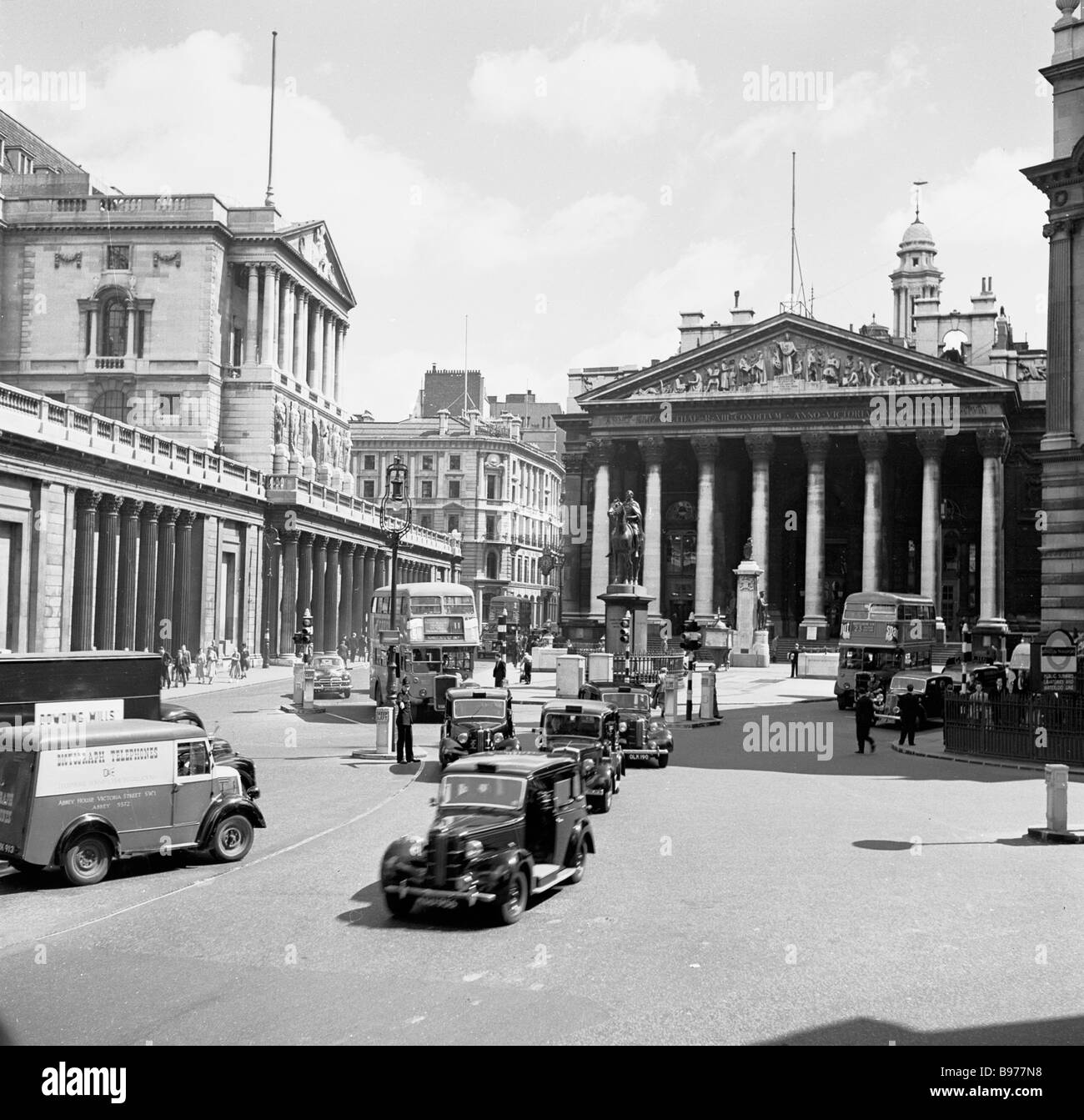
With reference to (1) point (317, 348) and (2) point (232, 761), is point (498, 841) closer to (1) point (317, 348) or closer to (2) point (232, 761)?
(2) point (232, 761)

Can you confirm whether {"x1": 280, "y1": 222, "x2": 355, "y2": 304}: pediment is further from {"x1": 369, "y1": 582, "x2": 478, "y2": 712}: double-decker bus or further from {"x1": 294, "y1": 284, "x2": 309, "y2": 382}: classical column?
{"x1": 369, "y1": 582, "x2": 478, "y2": 712}: double-decker bus

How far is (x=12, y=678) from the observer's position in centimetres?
2242

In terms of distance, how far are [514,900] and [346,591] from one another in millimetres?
66449

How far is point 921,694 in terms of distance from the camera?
37.9m

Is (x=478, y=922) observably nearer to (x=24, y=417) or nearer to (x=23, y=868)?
(x=23, y=868)

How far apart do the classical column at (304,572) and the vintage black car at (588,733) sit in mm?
45960

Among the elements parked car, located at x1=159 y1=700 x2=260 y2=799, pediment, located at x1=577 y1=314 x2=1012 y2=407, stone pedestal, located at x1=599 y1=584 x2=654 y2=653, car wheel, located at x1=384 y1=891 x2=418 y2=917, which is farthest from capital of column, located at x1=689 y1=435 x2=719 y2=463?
car wheel, located at x1=384 y1=891 x2=418 y2=917

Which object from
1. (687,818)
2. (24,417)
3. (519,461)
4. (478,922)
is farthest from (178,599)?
(519,461)

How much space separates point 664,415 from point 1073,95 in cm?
5119

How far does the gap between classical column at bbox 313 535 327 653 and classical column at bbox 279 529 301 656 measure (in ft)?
16.1

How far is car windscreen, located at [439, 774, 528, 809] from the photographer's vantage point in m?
14.4

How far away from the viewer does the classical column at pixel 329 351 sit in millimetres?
87625

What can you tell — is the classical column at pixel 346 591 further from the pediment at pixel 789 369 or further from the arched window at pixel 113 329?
the pediment at pixel 789 369

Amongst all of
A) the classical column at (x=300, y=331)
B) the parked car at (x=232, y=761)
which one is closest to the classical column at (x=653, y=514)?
the classical column at (x=300, y=331)
